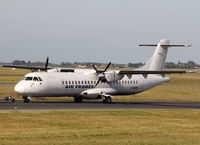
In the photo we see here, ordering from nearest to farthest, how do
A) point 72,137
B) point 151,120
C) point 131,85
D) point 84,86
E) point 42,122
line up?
1. point 72,137
2. point 42,122
3. point 151,120
4. point 84,86
5. point 131,85

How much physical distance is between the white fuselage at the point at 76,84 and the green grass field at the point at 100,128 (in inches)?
400

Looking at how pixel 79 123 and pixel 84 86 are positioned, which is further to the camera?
pixel 84 86

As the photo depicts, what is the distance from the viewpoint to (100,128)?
24375 mm

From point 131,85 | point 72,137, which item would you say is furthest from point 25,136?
point 131,85

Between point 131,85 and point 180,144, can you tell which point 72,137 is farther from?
point 131,85

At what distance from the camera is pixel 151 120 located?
2889 centimetres

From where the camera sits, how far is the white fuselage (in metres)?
41.7

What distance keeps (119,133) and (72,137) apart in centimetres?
277

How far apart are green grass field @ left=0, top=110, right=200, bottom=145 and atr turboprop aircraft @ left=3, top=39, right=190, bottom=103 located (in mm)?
10307

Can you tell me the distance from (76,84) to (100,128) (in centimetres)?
2033

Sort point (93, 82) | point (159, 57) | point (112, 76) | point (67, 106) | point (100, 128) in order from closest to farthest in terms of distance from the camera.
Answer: point (100, 128) < point (67, 106) < point (93, 82) < point (112, 76) < point (159, 57)

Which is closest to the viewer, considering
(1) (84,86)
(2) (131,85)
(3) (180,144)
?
(3) (180,144)

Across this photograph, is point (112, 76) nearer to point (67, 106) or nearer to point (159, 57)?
point (159, 57)

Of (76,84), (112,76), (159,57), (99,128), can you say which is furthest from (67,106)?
(159,57)
